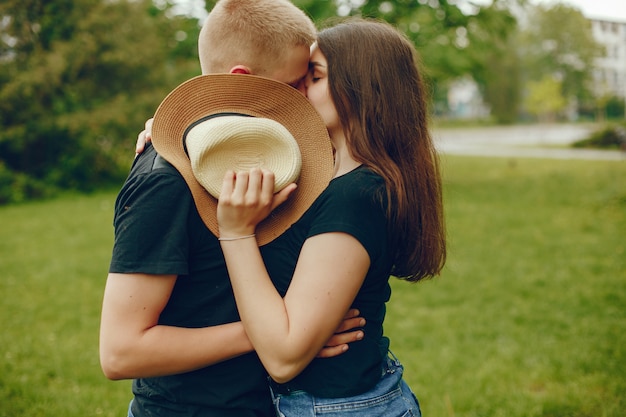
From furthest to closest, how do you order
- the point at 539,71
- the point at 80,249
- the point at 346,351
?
the point at 539,71
the point at 80,249
the point at 346,351

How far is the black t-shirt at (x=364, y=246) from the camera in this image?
5.55ft

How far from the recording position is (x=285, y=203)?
179 cm

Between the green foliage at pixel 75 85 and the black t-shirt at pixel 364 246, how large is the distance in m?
15.1

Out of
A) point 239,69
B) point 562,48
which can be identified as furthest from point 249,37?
point 562,48

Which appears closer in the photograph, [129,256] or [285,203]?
[129,256]

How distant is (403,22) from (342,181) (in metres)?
12.5

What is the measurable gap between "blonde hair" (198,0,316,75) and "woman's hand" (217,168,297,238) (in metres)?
0.40

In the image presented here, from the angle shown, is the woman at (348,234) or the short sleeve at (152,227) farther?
the woman at (348,234)

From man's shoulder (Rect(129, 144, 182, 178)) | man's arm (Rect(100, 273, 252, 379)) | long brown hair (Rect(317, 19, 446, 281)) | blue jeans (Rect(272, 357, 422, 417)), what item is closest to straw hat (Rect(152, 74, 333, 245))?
man's shoulder (Rect(129, 144, 182, 178))

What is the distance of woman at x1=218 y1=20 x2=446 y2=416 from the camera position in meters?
1.64

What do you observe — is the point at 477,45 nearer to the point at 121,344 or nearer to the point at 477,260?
the point at 477,260

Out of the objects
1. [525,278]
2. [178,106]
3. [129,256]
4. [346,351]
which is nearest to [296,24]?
[178,106]

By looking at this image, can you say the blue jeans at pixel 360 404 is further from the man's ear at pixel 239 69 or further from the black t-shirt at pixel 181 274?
the man's ear at pixel 239 69

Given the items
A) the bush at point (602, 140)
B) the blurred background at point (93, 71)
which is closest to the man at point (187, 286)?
the blurred background at point (93, 71)
